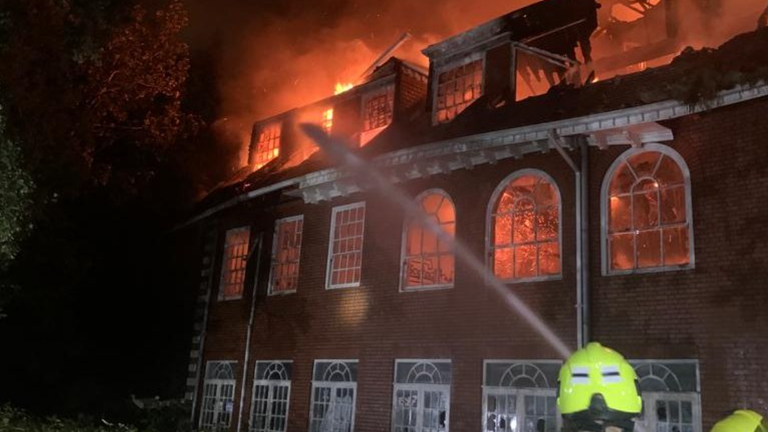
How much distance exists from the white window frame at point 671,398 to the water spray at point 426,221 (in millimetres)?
1224

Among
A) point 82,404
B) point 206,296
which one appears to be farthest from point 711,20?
point 82,404

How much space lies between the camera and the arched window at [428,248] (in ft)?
41.7

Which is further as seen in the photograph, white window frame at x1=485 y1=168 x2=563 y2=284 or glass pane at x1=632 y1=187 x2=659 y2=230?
white window frame at x1=485 y1=168 x2=563 y2=284

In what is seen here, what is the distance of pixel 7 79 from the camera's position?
37.4 feet

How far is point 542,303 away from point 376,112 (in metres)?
7.09

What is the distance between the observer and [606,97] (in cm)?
1053

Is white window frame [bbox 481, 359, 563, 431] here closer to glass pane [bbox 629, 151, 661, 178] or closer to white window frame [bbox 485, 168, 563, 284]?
white window frame [bbox 485, 168, 563, 284]

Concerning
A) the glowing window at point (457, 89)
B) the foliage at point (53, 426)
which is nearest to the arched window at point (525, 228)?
the glowing window at point (457, 89)

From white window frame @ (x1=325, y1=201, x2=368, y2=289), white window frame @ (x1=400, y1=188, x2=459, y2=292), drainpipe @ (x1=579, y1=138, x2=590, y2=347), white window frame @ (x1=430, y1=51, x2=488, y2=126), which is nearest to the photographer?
drainpipe @ (x1=579, y1=138, x2=590, y2=347)

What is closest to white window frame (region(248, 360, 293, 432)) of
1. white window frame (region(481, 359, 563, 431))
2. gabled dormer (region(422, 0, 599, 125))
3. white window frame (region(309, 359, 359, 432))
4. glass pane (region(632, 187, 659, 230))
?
white window frame (region(309, 359, 359, 432))

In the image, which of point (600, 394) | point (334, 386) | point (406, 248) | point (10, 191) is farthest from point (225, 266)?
point (600, 394)

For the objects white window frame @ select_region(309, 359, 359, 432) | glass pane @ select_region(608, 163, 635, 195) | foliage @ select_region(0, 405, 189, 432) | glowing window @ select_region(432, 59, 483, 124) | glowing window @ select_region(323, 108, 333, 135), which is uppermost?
glowing window @ select_region(323, 108, 333, 135)

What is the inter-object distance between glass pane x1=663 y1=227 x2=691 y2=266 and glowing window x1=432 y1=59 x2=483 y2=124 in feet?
15.8

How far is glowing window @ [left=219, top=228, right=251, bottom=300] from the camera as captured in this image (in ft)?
55.6
